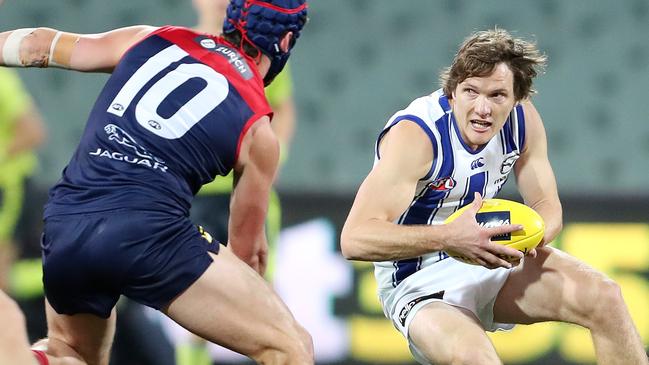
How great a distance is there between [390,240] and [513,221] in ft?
1.34

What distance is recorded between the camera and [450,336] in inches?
156

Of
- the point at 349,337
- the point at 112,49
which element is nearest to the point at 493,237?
the point at 112,49

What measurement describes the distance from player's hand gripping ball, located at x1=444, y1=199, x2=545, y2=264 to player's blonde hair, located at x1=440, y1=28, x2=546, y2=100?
0.46 meters

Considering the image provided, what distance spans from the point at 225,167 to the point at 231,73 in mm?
304

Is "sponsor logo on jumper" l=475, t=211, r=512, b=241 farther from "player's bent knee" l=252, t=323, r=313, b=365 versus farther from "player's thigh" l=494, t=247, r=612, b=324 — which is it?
"player's bent knee" l=252, t=323, r=313, b=365

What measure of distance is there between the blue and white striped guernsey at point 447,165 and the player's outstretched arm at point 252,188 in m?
0.48

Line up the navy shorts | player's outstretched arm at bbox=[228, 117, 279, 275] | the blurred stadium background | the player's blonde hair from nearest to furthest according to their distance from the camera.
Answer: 1. the navy shorts
2. player's outstretched arm at bbox=[228, 117, 279, 275]
3. the player's blonde hair
4. the blurred stadium background

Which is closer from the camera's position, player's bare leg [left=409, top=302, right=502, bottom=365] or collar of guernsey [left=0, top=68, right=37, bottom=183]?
player's bare leg [left=409, top=302, right=502, bottom=365]

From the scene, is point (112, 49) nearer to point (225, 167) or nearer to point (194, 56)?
point (194, 56)

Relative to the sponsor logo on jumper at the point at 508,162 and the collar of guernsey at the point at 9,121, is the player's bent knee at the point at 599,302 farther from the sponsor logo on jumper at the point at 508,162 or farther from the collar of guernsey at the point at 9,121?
the collar of guernsey at the point at 9,121

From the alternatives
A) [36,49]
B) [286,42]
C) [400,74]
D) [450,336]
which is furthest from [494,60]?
[400,74]

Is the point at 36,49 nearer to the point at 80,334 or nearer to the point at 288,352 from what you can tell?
the point at 80,334

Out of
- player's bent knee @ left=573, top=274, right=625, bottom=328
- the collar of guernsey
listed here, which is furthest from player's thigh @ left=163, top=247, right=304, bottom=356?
the collar of guernsey

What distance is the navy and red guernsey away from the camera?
367 centimetres
